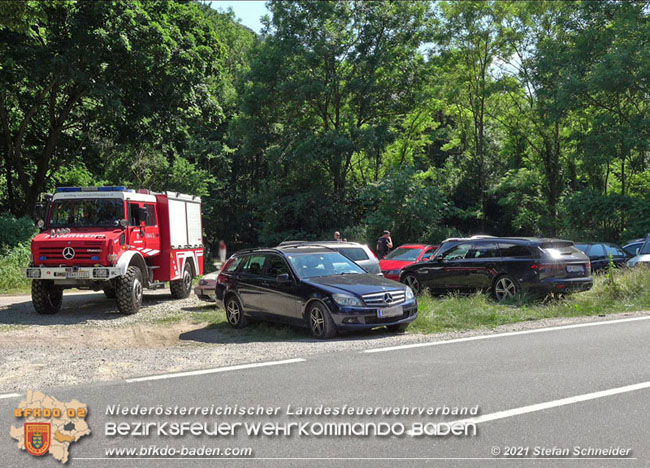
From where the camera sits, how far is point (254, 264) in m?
12.5

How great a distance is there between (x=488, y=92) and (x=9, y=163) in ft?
83.7

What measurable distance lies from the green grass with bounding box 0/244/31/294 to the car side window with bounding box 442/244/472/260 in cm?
1363

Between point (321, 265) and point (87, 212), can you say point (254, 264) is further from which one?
point (87, 212)

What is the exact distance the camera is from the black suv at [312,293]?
10664 mm

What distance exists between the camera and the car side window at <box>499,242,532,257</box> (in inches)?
566

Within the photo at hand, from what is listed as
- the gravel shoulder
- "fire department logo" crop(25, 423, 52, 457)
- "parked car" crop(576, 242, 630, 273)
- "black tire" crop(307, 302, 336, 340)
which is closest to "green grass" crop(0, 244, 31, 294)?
the gravel shoulder

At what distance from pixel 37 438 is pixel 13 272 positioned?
18.3m

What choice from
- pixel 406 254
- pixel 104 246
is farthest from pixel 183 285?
pixel 406 254

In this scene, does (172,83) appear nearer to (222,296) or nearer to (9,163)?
(9,163)

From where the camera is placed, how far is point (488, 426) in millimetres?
5434

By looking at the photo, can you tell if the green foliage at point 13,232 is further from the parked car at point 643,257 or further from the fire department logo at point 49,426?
the parked car at point 643,257

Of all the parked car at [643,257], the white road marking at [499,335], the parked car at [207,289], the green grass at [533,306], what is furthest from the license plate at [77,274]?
the parked car at [643,257]

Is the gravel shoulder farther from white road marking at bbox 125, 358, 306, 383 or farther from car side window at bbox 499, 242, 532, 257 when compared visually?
car side window at bbox 499, 242, 532, 257

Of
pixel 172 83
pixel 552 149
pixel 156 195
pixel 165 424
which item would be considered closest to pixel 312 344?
pixel 165 424
